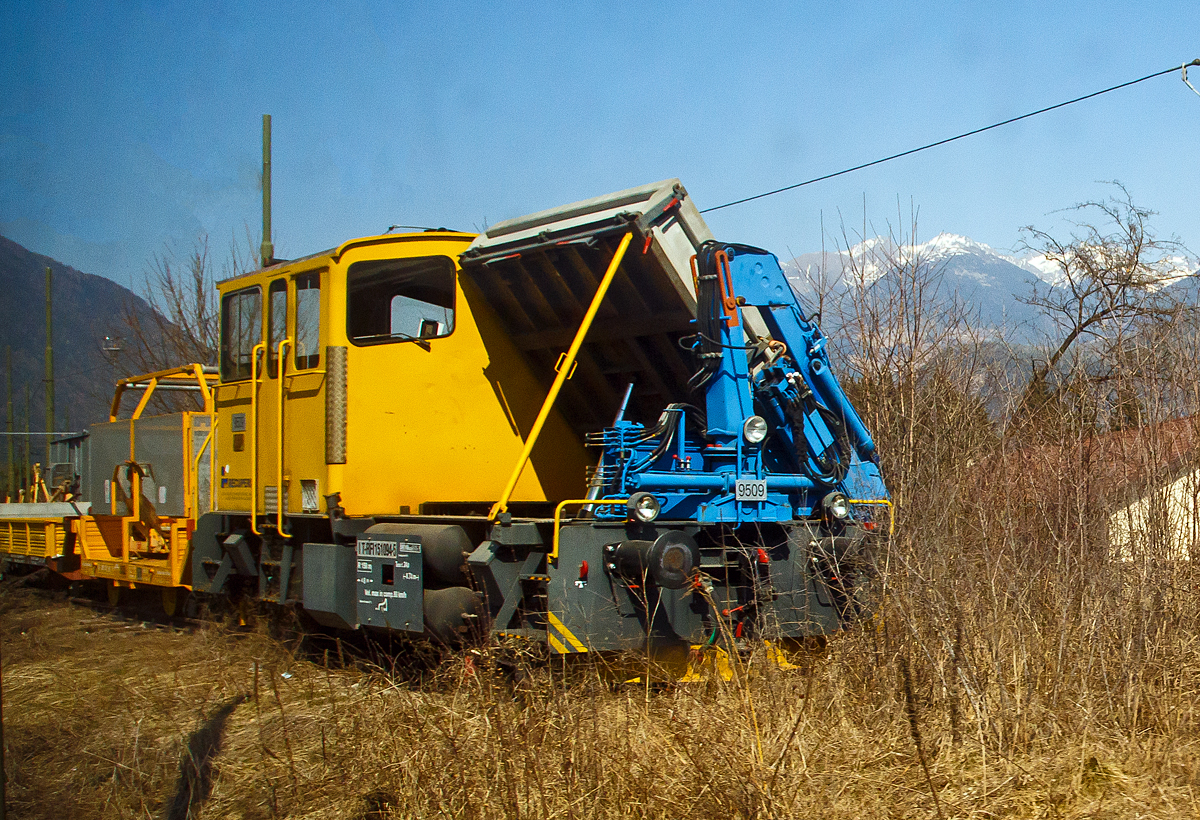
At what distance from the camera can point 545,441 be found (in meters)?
8.41

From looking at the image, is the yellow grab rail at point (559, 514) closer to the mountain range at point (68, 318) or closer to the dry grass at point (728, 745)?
the dry grass at point (728, 745)

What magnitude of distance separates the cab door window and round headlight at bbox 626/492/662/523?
3.49m

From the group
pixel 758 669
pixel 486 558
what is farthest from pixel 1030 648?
pixel 486 558

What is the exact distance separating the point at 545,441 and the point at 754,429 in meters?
2.22

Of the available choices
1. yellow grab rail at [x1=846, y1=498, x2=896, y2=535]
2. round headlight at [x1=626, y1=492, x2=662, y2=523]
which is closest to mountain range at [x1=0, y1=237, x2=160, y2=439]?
round headlight at [x1=626, y1=492, x2=662, y2=523]

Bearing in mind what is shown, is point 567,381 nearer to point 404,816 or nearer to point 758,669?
point 758,669

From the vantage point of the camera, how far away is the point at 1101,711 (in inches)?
201

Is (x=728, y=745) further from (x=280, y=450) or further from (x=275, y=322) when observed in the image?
(x=275, y=322)

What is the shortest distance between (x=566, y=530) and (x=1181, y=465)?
427cm

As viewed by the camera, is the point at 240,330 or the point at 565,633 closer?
the point at 565,633

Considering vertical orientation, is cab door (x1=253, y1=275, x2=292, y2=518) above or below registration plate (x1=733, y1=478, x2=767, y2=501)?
above

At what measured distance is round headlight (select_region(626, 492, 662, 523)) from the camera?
6.28 metres

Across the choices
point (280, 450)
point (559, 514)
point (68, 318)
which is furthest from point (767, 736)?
point (68, 318)

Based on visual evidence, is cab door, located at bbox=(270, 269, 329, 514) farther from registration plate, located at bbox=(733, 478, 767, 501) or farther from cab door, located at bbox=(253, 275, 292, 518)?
registration plate, located at bbox=(733, 478, 767, 501)
